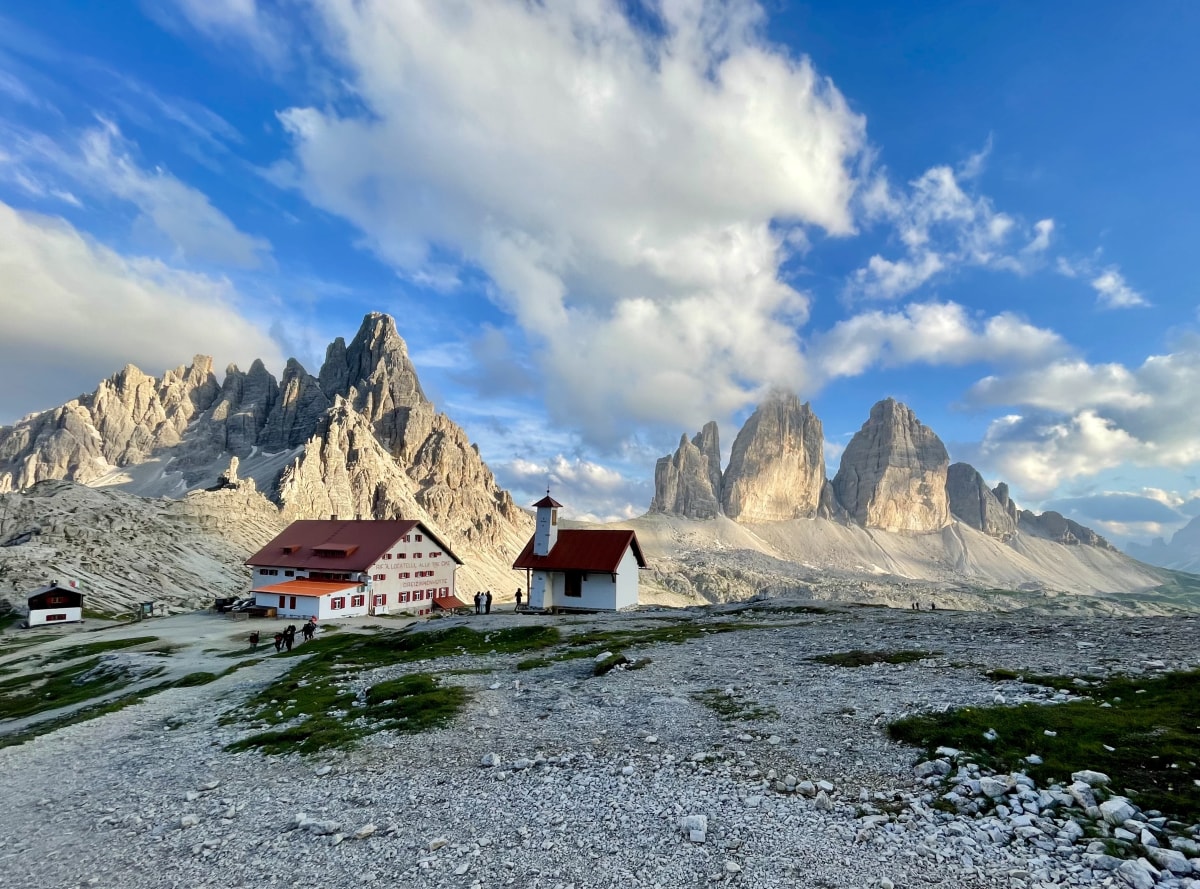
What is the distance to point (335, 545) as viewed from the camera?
7806 centimetres

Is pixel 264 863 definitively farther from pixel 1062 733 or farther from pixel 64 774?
pixel 1062 733

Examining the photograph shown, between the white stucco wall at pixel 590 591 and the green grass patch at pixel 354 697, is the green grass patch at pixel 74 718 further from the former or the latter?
the white stucco wall at pixel 590 591

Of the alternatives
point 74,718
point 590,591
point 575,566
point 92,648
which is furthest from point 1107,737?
point 92,648

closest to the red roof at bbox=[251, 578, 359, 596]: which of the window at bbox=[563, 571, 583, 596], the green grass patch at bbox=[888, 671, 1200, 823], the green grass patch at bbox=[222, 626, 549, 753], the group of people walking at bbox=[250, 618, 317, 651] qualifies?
the group of people walking at bbox=[250, 618, 317, 651]

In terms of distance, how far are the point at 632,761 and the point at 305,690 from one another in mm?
19311

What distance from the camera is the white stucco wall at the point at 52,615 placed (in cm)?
7219

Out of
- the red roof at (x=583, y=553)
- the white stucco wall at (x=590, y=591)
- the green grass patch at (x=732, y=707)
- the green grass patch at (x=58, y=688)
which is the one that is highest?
the red roof at (x=583, y=553)

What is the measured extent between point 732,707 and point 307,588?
216 feet

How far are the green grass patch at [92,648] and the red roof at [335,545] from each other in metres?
21.3

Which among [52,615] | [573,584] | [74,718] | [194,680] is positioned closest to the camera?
[74,718]


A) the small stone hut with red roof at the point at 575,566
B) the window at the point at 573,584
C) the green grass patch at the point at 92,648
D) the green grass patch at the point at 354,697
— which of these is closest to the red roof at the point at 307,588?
the green grass patch at the point at 92,648

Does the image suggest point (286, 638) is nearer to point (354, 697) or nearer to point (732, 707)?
point (354, 697)

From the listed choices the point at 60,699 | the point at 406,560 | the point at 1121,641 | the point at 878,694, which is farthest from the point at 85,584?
the point at 1121,641

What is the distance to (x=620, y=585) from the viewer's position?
60.6m
